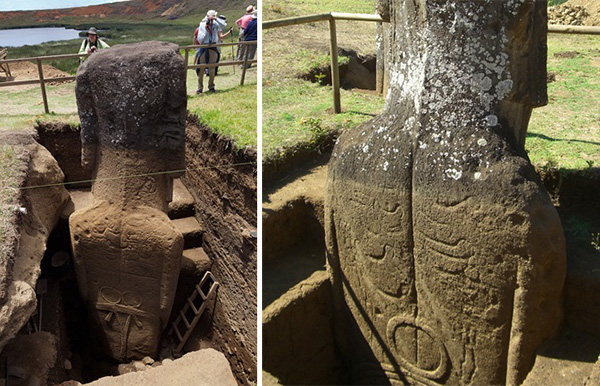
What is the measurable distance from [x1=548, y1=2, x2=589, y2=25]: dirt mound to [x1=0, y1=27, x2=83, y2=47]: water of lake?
24.0 feet

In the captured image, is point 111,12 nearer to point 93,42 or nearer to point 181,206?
point 93,42

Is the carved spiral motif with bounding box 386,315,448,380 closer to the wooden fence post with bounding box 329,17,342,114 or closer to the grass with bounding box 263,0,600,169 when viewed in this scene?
the grass with bounding box 263,0,600,169

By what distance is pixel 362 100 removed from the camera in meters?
5.85

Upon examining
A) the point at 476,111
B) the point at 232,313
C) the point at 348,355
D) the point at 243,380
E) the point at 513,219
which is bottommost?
the point at 243,380

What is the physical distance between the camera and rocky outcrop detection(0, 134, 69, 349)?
333 cm

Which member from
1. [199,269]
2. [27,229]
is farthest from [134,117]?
[199,269]

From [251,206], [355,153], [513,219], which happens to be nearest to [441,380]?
[513,219]

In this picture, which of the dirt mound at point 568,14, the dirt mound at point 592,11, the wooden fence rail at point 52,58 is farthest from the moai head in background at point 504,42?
the dirt mound at point 568,14

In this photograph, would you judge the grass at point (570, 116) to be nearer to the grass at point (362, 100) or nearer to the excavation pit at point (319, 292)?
the grass at point (362, 100)

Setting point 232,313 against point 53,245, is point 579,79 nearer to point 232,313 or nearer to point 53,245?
point 232,313

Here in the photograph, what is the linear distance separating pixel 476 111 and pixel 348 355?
1943 mm

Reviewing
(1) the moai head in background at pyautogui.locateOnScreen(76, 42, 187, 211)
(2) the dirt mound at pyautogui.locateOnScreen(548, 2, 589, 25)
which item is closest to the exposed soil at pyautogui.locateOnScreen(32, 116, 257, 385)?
(1) the moai head in background at pyautogui.locateOnScreen(76, 42, 187, 211)

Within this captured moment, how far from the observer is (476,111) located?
2836mm

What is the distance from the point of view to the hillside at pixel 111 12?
6.84 meters
